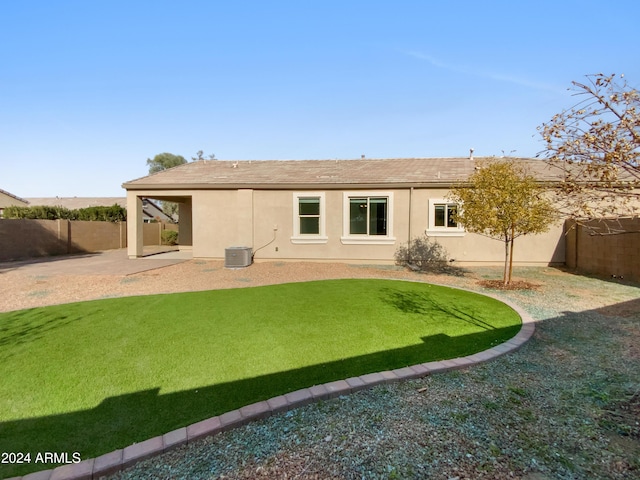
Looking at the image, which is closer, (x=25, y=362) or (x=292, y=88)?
(x=25, y=362)

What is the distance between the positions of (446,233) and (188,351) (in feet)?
37.8

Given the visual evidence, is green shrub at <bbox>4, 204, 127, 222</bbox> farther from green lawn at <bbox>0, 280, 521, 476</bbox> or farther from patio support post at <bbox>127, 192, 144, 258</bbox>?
green lawn at <bbox>0, 280, 521, 476</bbox>

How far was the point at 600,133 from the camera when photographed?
3.02 metres

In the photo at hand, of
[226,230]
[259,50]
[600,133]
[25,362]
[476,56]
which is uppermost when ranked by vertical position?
[259,50]

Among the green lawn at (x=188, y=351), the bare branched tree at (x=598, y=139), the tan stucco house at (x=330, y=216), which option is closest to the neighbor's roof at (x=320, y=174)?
the tan stucco house at (x=330, y=216)

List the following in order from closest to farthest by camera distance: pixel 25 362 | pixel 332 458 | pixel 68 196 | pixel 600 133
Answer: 1. pixel 332 458
2. pixel 600 133
3. pixel 25 362
4. pixel 68 196

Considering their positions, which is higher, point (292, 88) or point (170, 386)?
point (292, 88)

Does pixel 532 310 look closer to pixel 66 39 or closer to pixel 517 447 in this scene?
pixel 517 447

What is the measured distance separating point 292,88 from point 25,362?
1393cm

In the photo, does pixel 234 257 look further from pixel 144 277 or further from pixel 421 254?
pixel 421 254

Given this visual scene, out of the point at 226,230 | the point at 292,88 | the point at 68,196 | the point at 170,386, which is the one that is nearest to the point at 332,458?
the point at 170,386

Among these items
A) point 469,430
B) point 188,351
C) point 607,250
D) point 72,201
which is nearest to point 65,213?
point 188,351

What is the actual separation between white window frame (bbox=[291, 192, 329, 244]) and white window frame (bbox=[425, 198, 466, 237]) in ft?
14.5

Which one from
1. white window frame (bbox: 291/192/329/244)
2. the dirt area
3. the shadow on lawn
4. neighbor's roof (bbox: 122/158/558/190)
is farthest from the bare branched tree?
white window frame (bbox: 291/192/329/244)
